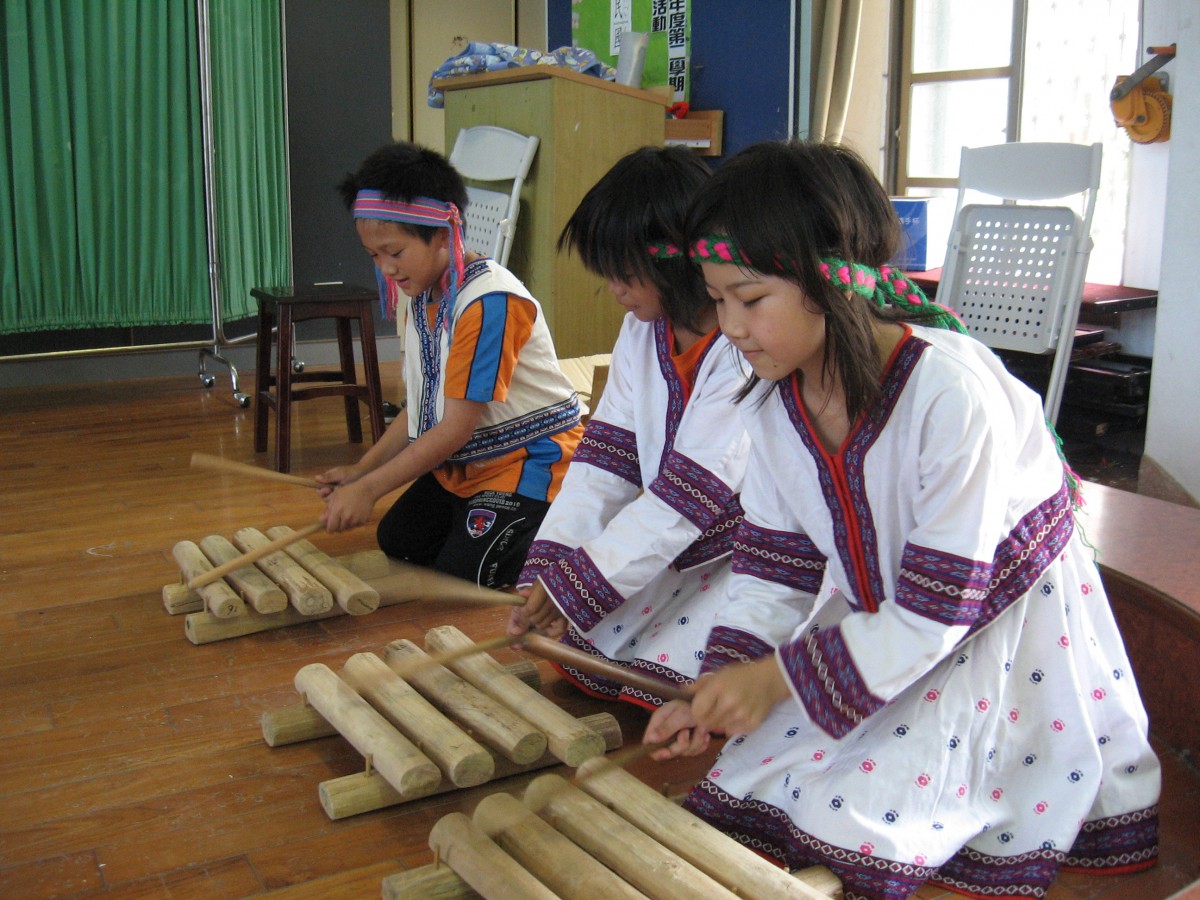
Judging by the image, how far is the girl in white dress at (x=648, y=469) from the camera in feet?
5.65

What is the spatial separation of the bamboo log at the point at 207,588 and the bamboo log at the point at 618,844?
94cm

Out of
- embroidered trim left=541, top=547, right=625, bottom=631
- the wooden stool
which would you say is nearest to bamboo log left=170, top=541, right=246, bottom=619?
embroidered trim left=541, top=547, right=625, bottom=631

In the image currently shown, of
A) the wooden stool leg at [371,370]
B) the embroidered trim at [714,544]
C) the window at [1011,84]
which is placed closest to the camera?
the embroidered trim at [714,544]

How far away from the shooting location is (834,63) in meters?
4.36

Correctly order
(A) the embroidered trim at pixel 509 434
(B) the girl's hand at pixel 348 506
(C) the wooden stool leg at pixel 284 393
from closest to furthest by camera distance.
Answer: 1. (B) the girl's hand at pixel 348 506
2. (A) the embroidered trim at pixel 509 434
3. (C) the wooden stool leg at pixel 284 393

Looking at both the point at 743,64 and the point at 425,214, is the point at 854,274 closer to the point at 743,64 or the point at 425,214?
the point at 425,214

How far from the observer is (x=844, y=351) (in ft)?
4.34

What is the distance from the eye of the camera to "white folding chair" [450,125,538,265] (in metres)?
3.77

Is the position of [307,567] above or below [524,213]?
below

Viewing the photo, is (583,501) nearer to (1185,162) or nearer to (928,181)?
(1185,162)

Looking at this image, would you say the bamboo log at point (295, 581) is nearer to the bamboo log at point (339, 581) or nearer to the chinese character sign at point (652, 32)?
the bamboo log at point (339, 581)

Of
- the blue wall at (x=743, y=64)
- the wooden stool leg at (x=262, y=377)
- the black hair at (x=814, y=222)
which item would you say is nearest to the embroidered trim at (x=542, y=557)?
the black hair at (x=814, y=222)

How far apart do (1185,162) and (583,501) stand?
2.05 m

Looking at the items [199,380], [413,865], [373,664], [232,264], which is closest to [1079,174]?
[373,664]
